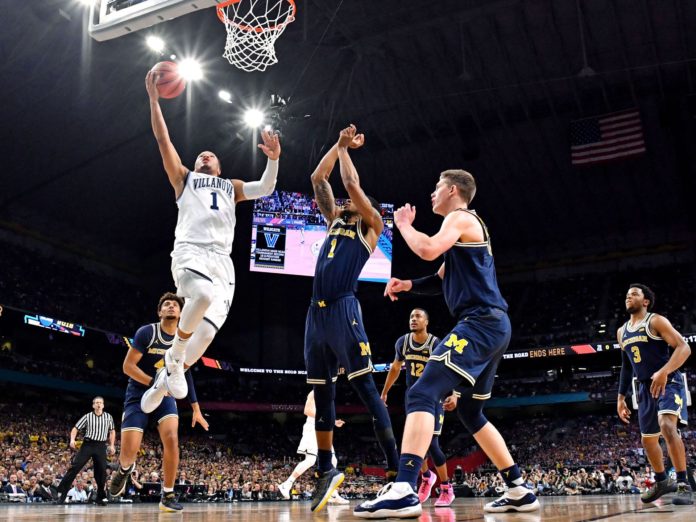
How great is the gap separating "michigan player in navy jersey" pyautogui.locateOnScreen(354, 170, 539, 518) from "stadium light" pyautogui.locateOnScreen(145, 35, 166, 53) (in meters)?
14.9

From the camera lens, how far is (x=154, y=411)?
683 centimetres

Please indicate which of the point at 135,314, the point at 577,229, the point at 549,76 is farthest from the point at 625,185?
the point at 135,314

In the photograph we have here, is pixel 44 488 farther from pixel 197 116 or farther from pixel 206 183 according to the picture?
pixel 197 116

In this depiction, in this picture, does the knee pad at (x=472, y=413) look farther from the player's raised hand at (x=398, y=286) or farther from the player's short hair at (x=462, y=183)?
the player's short hair at (x=462, y=183)

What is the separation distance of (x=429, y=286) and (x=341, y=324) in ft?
3.12

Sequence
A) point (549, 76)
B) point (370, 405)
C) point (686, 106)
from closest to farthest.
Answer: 1. point (370, 405)
2. point (549, 76)
3. point (686, 106)

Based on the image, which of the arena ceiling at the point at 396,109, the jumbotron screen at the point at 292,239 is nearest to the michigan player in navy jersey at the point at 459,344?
the arena ceiling at the point at 396,109

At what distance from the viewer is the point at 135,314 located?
3209 centimetres

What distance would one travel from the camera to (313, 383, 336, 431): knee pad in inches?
222

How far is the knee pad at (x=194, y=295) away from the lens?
522 centimetres

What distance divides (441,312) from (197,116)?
17024mm

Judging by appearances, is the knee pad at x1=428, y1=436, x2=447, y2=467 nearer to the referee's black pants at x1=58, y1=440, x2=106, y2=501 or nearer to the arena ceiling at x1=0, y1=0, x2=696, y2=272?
the referee's black pants at x1=58, y1=440, x2=106, y2=501

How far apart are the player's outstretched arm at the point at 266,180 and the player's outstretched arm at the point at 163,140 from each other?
0.50m

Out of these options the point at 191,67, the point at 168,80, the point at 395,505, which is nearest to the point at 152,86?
the point at 168,80
